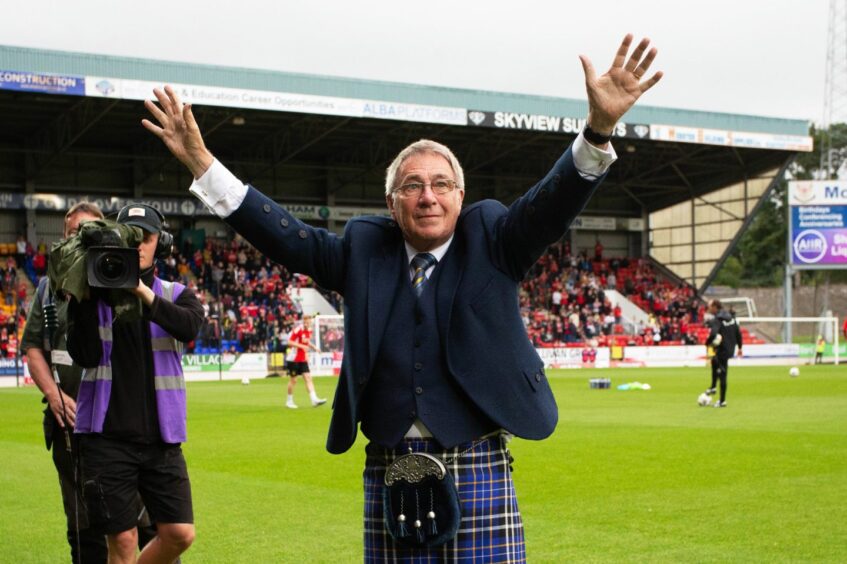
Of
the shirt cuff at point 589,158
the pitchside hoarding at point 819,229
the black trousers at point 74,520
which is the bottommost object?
the black trousers at point 74,520

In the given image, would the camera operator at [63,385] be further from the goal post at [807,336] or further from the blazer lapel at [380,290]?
the goal post at [807,336]

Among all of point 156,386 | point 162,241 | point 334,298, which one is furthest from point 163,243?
point 334,298

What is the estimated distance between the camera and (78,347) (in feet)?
15.2

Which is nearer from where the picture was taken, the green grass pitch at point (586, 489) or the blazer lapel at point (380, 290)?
the blazer lapel at point (380, 290)

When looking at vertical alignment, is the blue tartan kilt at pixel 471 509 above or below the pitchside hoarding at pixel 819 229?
below

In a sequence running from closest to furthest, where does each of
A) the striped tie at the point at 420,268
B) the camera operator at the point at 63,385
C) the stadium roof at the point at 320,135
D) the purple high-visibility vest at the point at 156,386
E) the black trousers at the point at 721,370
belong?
the striped tie at the point at 420,268 → the purple high-visibility vest at the point at 156,386 → the camera operator at the point at 63,385 → the black trousers at the point at 721,370 → the stadium roof at the point at 320,135

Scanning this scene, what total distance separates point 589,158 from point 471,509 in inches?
46.6

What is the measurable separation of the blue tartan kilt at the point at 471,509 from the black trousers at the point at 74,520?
2.42 metres

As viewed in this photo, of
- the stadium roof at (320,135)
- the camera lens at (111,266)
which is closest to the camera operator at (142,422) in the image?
the camera lens at (111,266)

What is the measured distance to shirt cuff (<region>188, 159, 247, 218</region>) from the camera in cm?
384

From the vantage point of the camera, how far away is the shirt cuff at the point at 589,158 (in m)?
3.57

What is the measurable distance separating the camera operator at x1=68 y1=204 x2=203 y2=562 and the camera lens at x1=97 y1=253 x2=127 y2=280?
3.02 feet

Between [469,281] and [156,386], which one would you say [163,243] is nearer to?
[156,386]

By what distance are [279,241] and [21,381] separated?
33.5 meters
